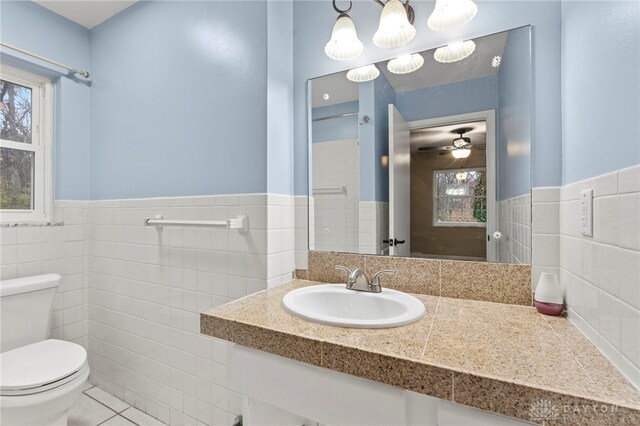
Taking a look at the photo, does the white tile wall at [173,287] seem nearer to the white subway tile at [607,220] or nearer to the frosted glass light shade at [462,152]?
the frosted glass light shade at [462,152]

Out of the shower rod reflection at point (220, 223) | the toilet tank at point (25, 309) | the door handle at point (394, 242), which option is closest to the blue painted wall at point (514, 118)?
the door handle at point (394, 242)

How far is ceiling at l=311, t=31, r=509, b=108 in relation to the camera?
1.14m

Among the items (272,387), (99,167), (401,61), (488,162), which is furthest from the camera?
(99,167)

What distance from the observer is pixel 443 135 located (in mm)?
1241

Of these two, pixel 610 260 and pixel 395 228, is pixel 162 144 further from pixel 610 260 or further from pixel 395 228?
pixel 610 260

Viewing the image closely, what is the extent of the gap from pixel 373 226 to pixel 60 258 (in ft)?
6.56

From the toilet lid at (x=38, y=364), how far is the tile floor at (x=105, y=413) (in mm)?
404

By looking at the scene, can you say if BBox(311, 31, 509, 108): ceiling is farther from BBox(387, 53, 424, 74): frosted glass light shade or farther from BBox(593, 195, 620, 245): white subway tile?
BBox(593, 195, 620, 245): white subway tile

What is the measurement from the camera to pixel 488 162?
3.80ft

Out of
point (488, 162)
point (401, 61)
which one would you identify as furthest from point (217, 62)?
point (488, 162)

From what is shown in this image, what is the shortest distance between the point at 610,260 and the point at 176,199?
1.74 meters

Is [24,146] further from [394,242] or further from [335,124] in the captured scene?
[394,242]

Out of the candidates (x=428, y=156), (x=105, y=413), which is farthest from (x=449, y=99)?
(x=105, y=413)

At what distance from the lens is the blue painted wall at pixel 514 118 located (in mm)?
1081
